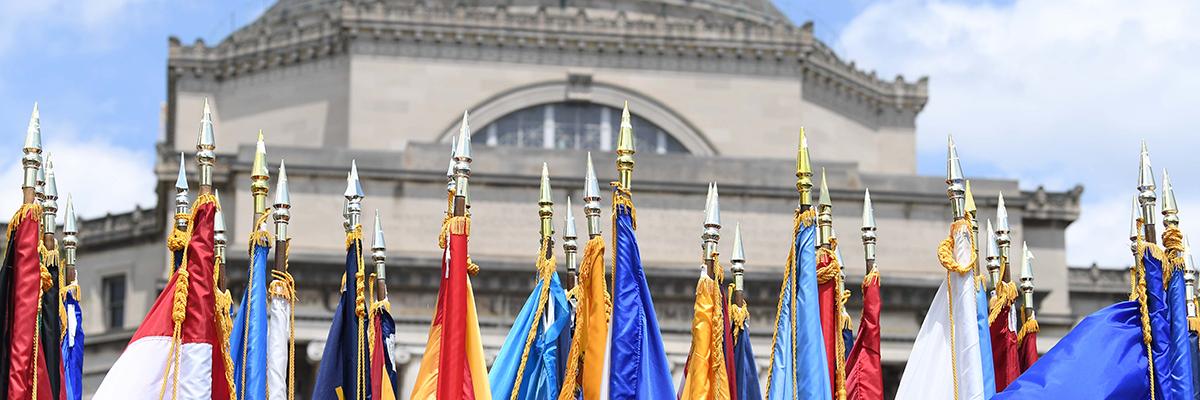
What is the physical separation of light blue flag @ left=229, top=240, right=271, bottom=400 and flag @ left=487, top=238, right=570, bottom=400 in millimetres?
2337

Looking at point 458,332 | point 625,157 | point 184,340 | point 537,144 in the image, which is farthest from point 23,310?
point 537,144

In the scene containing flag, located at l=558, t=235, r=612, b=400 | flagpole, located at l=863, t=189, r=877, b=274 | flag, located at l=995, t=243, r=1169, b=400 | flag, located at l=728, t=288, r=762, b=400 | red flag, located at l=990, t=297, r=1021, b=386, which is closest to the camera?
flag, located at l=995, t=243, r=1169, b=400

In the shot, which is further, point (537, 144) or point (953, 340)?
point (537, 144)

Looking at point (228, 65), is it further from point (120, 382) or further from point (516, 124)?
point (120, 382)

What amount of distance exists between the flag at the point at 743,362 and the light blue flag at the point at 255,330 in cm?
501

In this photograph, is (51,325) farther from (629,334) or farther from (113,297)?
(113,297)

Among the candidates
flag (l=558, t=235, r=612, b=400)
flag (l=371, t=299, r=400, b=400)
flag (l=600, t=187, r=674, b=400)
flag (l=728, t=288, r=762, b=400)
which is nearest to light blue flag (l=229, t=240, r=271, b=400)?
flag (l=371, t=299, r=400, b=400)

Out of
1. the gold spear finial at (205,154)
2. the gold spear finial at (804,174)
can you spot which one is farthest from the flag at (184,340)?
the gold spear finial at (804,174)

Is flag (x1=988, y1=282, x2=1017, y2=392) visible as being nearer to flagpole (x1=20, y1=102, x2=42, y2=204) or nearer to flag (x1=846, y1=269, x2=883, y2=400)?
flag (x1=846, y1=269, x2=883, y2=400)

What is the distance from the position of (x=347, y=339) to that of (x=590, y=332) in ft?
9.07

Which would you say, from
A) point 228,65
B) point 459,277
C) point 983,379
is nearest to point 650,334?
point 459,277

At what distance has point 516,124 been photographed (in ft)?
209

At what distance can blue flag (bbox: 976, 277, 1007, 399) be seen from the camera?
2352 centimetres

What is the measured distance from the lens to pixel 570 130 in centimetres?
6334
